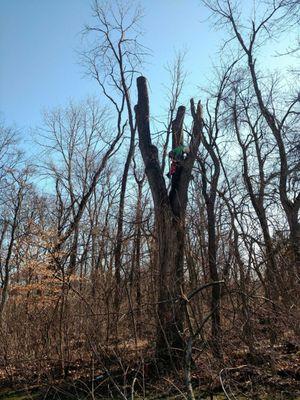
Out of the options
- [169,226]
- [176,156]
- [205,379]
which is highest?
[176,156]

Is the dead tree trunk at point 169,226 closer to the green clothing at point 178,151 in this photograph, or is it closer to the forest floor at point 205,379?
the green clothing at point 178,151

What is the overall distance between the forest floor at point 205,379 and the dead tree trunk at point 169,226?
0.45m

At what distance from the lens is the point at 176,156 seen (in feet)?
35.6

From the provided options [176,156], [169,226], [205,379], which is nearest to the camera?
[205,379]

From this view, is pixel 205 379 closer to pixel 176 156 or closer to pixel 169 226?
pixel 169 226

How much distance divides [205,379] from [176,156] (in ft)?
18.1

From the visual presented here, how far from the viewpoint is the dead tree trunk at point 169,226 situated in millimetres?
7602

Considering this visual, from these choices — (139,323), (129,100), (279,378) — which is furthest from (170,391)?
(129,100)

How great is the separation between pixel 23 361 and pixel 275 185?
31.1 ft

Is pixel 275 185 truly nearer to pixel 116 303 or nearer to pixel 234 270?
pixel 234 270

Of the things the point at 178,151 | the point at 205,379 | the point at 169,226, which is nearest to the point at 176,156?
the point at 178,151

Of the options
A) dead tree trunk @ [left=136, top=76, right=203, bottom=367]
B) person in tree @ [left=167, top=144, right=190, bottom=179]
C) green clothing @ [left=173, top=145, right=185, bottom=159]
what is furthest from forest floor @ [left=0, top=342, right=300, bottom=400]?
green clothing @ [left=173, top=145, right=185, bottom=159]

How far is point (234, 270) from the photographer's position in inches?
311

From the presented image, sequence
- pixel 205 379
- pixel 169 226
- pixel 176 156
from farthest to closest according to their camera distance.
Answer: pixel 176 156 → pixel 169 226 → pixel 205 379
